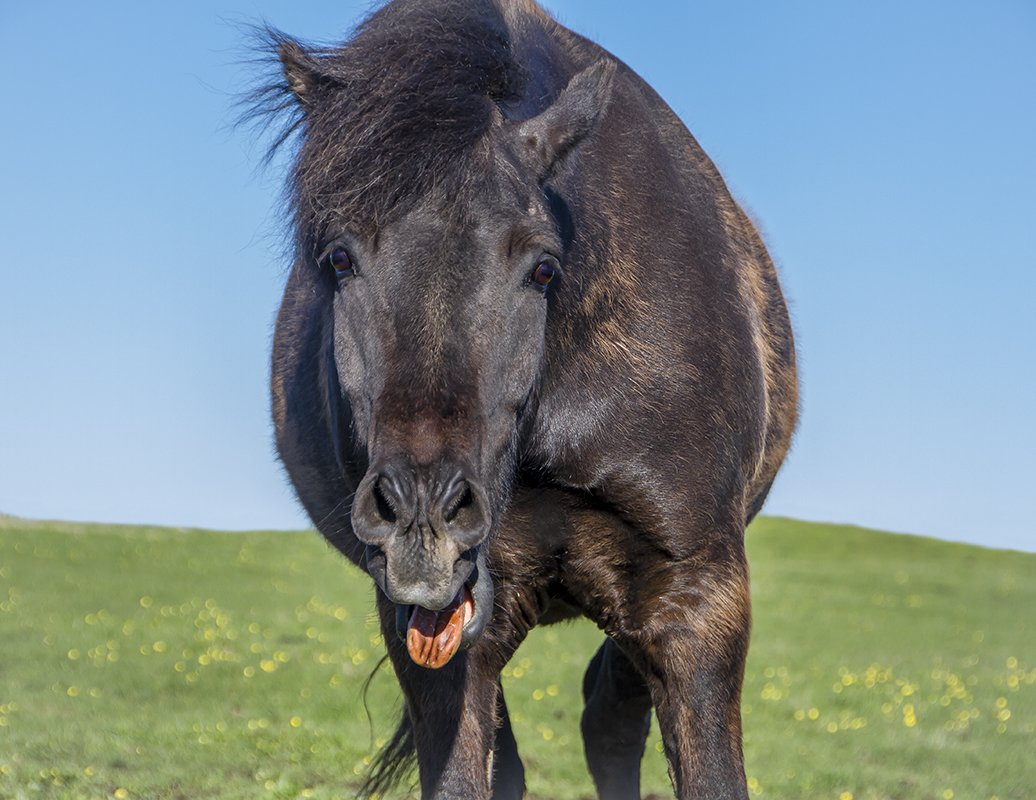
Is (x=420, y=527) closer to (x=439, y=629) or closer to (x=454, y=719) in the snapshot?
(x=439, y=629)

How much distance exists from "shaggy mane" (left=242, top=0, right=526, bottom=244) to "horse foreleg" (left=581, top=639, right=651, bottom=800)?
3.32 meters

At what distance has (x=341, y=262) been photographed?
390 cm

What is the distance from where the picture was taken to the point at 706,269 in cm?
486

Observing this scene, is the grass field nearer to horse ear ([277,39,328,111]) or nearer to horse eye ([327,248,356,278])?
horse eye ([327,248,356,278])

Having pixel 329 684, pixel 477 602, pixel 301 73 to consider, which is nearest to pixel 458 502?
pixel 477 602

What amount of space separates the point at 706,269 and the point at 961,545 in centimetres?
4014

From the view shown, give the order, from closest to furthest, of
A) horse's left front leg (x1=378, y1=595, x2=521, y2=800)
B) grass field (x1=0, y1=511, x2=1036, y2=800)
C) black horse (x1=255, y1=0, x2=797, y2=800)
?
black horse (x1=255, y1=0, x2=797, y2=800) → horse's left front leg (x1=378, y1=595, x2=521, y2=800) → grass field (x1=0, y1=511, x2=1036, y2=800)

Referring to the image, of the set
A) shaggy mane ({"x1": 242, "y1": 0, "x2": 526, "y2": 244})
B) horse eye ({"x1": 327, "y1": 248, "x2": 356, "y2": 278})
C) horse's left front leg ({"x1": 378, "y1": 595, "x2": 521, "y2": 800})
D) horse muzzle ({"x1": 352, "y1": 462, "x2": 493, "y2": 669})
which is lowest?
horse's left front leg ({"x1": 378, "y1": 595, "x2": 521, "y2": 800})

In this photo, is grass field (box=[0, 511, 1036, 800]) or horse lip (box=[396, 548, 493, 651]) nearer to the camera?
horse lip (box=[396, 548, 493, 651])

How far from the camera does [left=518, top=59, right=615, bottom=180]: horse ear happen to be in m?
4.14

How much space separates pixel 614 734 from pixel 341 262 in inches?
142

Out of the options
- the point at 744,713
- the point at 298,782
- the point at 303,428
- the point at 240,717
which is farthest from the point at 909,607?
the point at 303,428

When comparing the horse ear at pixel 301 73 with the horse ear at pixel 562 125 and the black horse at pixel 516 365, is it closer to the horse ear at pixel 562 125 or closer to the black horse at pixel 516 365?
the black horse at pixel 516 365

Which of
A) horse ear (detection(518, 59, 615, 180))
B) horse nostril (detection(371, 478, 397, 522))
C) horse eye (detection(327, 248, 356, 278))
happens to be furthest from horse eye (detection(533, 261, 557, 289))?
horse nostril (detection(371, 478, 397, 522))
